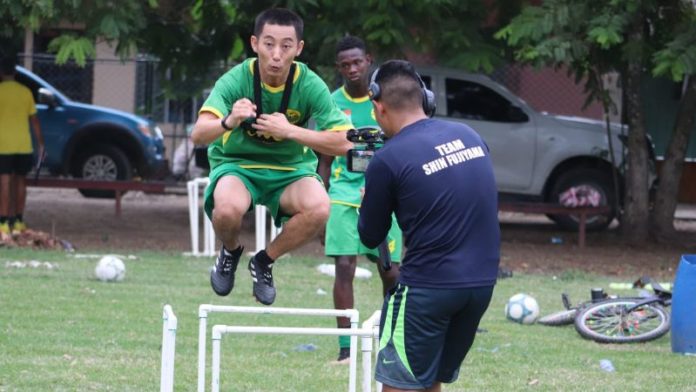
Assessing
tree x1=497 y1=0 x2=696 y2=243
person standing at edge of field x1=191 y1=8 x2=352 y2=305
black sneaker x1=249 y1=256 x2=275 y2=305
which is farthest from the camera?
tree x1=497 y1=0 x2=696 y2=243

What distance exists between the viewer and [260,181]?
777 cm

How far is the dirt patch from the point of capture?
1706 cm

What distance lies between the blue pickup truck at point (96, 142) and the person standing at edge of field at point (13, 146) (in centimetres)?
438

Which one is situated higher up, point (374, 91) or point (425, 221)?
point (374, 91)

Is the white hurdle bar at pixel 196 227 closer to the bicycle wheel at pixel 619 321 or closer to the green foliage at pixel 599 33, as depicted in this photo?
the green foliage at pixel 599 33

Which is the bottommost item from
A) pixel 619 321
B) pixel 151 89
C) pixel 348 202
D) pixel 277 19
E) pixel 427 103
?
pixel 619 321

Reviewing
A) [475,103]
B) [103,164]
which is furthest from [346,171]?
[103,164]

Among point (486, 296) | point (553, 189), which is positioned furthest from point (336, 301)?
point (553, 189)

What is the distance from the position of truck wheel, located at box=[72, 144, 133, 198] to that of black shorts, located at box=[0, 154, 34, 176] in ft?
17.3

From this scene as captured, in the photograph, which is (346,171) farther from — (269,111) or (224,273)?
(269,111)

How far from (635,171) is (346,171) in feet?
31.8

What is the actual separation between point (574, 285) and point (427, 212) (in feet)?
30.3

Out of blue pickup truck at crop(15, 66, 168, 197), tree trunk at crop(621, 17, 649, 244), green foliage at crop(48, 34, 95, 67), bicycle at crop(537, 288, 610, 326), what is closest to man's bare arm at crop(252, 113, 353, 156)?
bicycle at crop(537, 288, 610, 326)

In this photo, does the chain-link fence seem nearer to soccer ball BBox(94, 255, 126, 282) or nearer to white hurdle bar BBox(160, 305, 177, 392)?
soccer ball BBox(94, 255, 126, 282)
